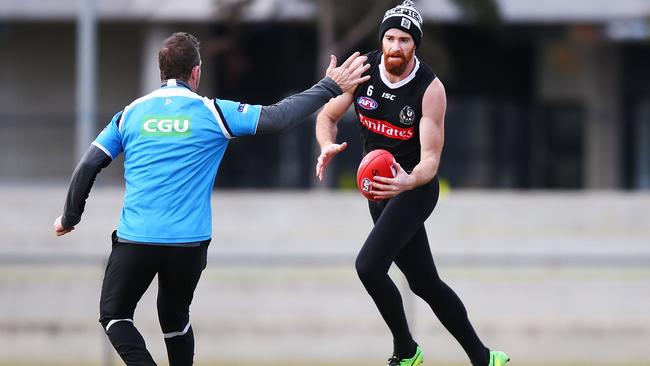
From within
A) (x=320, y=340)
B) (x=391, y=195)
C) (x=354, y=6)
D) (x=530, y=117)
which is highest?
(x=354, y=6)

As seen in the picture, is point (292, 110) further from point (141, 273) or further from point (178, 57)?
point (141, 273)

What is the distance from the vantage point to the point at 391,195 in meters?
7.31

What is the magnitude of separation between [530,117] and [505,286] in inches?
669

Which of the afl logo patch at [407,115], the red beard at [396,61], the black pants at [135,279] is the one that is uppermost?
the red beard at [396,61]

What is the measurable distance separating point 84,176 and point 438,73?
19.3m

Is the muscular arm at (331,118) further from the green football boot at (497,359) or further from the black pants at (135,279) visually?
the green football boot at (497,359)

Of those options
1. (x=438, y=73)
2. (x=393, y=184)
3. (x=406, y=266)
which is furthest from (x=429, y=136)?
(x=438, y=73)

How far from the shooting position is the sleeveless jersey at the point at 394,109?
7.45 meters

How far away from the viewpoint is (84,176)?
23.3 feet

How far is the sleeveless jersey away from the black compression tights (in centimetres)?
27

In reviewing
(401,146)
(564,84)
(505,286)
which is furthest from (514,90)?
(401,146)

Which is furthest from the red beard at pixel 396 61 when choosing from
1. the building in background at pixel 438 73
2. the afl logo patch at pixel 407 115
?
the building in background at pixel 438 73

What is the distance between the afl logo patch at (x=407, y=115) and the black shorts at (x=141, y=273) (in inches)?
52.2

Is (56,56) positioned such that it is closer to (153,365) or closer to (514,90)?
(514,90)
